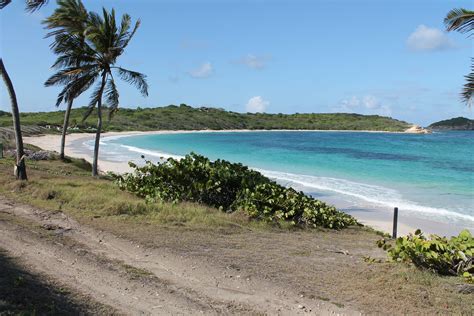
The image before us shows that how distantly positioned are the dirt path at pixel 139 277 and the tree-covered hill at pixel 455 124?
578ft

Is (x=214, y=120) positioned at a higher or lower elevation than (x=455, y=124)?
lower

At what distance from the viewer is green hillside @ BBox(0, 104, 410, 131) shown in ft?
297

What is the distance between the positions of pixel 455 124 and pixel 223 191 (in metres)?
181

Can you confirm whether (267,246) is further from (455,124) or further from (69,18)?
(455,124)

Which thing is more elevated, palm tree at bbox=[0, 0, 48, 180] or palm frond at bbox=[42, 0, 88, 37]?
palm frond at bbox=[42, 0, 88, 37]

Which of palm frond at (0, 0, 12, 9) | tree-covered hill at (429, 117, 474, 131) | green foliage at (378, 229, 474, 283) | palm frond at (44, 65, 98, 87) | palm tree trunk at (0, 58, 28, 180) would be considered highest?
tree-covered hill at (429, 117, 474, 131)

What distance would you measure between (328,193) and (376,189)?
10.7ft

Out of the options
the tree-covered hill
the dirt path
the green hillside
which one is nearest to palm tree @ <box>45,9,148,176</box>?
the dirt path

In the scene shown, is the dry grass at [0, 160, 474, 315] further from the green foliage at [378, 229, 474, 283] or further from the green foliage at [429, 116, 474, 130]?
the green foliage at [429, 116, 474, 130]

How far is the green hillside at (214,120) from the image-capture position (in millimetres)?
90438

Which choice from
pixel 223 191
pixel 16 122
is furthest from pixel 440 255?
pixel 16 122

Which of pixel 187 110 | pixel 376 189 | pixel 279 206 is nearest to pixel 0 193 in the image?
pixel 279 206

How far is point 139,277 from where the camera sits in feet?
18.5

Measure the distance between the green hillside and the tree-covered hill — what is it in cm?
3435
